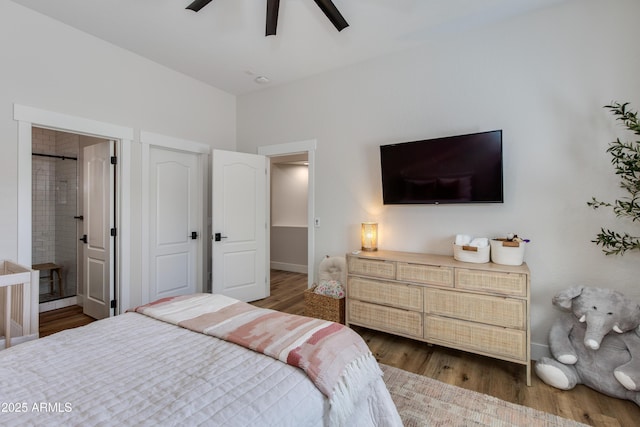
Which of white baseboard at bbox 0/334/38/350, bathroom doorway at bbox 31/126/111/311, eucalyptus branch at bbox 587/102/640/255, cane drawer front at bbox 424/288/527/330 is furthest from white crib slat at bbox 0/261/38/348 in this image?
eucalyptus branch at bbox 587/102/640/255

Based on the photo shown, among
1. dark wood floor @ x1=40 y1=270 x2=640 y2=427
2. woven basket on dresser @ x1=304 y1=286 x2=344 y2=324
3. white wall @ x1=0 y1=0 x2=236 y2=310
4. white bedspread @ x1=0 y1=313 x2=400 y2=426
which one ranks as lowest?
dark wood floor @ x1=40 y1=270 x2=640 y2=427

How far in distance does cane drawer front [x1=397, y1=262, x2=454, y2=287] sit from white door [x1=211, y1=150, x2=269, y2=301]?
83.8 inches

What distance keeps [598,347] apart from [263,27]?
3.60 metres

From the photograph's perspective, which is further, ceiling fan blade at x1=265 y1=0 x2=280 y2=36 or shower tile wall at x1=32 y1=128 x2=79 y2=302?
shower tile wall at x1=32 y1=128 x2=79 y2=302

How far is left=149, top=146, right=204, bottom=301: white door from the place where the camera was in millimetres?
3471

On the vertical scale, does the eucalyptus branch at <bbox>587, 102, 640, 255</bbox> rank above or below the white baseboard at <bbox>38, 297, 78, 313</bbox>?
above

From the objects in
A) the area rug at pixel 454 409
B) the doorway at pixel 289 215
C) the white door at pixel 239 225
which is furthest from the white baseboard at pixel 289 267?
the area rug at pixel 454 409

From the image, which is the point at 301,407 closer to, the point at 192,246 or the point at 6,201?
the point at 6,201

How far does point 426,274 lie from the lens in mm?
2547

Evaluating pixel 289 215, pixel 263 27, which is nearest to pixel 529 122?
pixel 263 27

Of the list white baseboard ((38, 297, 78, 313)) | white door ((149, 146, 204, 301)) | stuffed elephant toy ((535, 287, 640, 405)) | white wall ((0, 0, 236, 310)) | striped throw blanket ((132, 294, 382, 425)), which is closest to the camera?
striped throw blanket ((132, 294, 382, 425))

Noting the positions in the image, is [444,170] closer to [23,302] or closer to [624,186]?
[624,186]

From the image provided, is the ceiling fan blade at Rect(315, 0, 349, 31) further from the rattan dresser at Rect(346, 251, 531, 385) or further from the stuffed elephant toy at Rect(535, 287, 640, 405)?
the stuffed elephant toy at Rect(535, 287, 640, 405)

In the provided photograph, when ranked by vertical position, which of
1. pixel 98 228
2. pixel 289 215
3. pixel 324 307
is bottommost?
pixel 324 307
